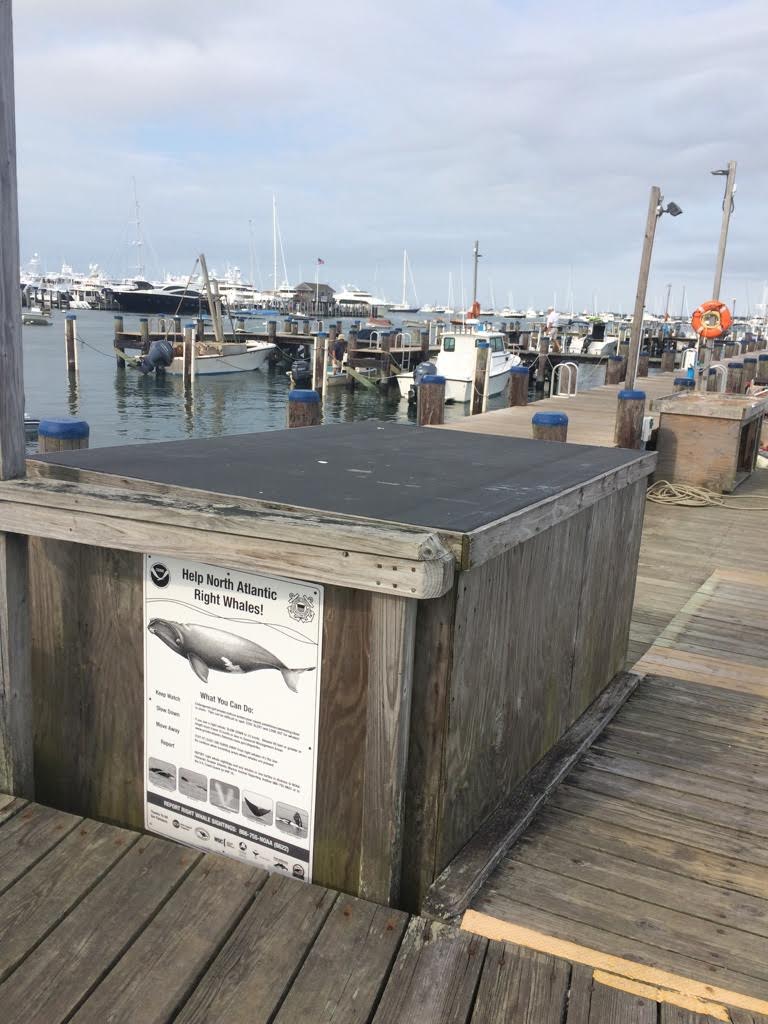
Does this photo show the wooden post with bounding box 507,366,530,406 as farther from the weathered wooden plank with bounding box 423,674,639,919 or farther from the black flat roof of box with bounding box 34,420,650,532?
Result: the weathered wooden plank with bounding box 423,674,639,919

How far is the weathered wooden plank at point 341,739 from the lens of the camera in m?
2.59

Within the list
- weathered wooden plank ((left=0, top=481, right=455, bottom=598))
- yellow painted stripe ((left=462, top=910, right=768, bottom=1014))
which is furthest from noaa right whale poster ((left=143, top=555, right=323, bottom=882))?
yellow painted stripe ((left=462, top=910, right=768, bottom=1014))

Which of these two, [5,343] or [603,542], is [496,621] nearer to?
[603,542]

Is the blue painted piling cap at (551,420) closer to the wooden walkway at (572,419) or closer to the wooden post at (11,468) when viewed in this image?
the wooden walkway at (572,419)

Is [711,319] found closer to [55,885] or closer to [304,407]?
[304,407]

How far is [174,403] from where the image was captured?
122 ft

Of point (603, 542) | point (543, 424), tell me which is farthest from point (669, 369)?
point (603, 542)

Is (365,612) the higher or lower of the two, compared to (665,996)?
higher

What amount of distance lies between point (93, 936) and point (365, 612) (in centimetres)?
120

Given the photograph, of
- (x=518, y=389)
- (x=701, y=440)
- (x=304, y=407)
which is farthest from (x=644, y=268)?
(x=304, y=407)

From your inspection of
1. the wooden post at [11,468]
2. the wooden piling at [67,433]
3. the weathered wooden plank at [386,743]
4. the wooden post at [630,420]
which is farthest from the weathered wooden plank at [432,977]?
the wooden post at [630,420]

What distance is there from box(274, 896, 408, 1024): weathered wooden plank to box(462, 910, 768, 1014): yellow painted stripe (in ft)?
0.81

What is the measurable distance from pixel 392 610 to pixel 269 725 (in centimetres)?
62

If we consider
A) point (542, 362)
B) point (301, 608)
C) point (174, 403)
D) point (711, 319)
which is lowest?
point (174, 403)
